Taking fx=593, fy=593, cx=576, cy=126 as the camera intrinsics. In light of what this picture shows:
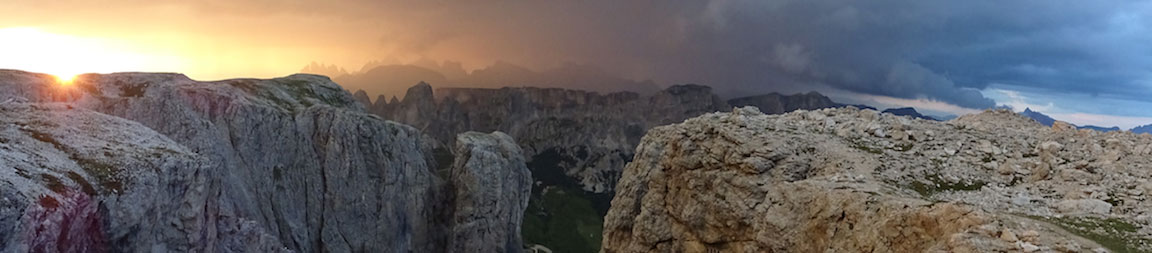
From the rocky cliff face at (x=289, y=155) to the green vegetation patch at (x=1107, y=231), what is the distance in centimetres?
6606

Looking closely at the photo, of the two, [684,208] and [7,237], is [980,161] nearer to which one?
[684,208]

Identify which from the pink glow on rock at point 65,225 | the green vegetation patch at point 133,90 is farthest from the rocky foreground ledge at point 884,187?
the green vegetation patch at point 133,90

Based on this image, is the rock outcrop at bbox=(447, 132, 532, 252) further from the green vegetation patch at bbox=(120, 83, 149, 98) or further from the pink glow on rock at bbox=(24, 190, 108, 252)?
the pink glow on rock at bbox=(24, 190, 108, 252)

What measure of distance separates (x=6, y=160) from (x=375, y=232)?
86552 mm

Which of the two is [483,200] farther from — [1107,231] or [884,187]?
[1107,231]

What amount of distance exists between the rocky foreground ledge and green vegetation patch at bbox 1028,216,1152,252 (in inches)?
2.1

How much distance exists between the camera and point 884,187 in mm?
23469

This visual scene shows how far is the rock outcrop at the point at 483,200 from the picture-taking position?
13375 centimetres

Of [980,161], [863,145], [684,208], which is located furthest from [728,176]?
[980,161]

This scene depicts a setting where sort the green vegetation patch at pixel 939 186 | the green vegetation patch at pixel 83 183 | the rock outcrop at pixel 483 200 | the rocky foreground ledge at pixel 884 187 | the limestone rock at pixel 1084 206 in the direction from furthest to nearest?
the rock outcrop at pixel 483 200, the green vegetation patch at pixel 83 183, the green vegetation patch at pixel 939 186, the limestone rock at pixel 1084 206, the rocky foreground ledge at pixel 884 187

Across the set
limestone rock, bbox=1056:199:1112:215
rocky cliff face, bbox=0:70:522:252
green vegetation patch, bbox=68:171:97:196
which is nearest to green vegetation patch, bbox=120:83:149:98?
rocky cliff face, bbox=0:70:522:252

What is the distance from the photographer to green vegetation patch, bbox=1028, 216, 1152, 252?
17.4 m

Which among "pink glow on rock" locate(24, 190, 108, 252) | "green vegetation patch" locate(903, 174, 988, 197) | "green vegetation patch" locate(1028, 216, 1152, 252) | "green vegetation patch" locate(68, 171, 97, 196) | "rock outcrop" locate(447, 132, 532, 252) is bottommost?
"rock outcrop" locate(447, 132, 532, 252)

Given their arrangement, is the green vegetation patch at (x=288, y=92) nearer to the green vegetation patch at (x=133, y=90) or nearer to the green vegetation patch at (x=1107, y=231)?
the green vegetation patch at (x=133, y=90)
